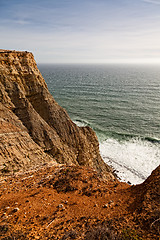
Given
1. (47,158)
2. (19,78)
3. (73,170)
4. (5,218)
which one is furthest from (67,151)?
(5,218)

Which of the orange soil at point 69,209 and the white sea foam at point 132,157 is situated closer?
the orange soil at point 69,209

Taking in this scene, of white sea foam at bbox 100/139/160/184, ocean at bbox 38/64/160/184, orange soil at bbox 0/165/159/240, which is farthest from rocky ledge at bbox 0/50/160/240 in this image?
ocean at bbox 38/64/160/184

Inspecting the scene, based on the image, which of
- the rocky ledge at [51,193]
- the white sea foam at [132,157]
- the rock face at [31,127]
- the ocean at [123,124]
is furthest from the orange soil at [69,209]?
the white sea foam at [132,157]

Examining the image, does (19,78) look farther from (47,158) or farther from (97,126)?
(97,126)

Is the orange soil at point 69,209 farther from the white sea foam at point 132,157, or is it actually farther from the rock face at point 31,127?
the white sea foam at point 132,157

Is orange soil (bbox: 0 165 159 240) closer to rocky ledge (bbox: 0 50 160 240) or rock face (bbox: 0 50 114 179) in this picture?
rocky ledge (bbox: 0 50 160 240)
